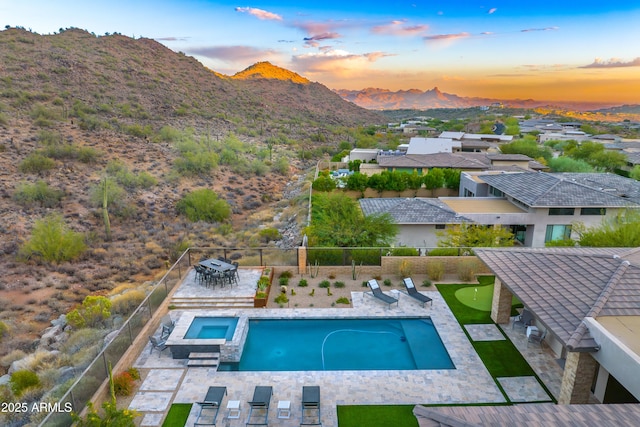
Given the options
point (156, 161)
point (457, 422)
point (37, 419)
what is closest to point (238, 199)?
point (156, 161)

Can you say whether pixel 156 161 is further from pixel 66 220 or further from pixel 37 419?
pixel 37 419

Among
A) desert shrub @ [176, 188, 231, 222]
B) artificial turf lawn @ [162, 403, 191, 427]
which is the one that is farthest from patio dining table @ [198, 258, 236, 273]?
desert shrub @ [176, 188, 231, 222]

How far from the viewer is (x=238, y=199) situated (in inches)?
1625

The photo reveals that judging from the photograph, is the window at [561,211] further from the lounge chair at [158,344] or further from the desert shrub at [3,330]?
the desert shrub at [3,330]

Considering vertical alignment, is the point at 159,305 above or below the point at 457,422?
below

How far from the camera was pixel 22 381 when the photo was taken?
12297 millimetres

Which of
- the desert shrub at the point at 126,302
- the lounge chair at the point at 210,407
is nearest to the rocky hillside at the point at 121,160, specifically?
the desert shrub at the point at 126,302

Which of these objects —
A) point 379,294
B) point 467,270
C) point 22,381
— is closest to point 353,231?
point 379,294

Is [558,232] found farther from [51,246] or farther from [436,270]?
[51,246]

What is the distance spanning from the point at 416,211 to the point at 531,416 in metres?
17.6

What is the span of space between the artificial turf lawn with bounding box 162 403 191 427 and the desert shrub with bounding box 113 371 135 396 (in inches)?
59.6

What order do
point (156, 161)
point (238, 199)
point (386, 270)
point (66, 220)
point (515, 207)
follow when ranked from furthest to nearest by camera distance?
1. point (156, 161)
2. point (238, 199)
3. point (66, 220)
4. point (515, 207)
5. point (386, 270)

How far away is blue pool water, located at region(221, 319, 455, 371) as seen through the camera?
13578mm

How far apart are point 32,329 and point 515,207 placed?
27.5 meters
